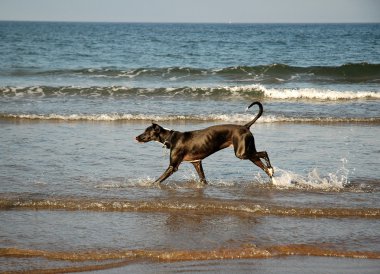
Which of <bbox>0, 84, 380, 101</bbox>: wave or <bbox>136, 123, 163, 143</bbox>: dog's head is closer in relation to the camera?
<bbox>136, 123, 163, 143</bbox>: dog's head

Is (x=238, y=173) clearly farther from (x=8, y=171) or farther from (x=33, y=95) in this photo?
(x=33, y=95)

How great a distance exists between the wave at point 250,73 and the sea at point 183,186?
4.94m

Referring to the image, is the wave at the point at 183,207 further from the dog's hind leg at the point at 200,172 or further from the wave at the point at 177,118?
the wave at the point at 177,118

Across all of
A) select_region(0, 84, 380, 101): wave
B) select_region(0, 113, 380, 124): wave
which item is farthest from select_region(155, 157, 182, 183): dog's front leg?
select_region(0, 84, 380, 101): wave

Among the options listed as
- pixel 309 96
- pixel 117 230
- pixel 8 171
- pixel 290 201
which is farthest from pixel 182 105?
pixel 117 230

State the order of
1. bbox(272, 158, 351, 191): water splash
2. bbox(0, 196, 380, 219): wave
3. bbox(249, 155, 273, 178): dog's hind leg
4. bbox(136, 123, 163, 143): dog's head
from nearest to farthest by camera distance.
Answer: bbox(0, 196, 380, 219): wave < bbox(272, 158, 351, 191): water splash < bbox(249, 155, 273, 178): dog's hind leg < bbox(136, 123, 163, 143): dog's head

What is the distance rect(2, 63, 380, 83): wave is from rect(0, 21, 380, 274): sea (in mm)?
4935

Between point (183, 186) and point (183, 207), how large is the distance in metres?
1.49

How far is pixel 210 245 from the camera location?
699 centimetres

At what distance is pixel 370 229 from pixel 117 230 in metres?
2.98

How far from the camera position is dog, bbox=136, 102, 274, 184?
10.1 metres

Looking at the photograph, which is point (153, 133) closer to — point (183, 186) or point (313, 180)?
point (183, 186)

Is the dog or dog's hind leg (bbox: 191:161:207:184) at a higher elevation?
the dog

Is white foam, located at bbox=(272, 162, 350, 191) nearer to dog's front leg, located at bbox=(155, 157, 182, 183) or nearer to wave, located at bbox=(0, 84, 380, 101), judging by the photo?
dog's front leg, located at bbox=(155, 157, 182, 183)
